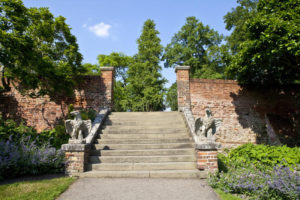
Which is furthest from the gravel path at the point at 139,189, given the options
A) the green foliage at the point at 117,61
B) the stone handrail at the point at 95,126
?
the green foliage at the point at 117,61

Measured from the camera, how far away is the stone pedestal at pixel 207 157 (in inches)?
193

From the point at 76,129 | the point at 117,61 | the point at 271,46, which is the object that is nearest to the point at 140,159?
the point at 76,129

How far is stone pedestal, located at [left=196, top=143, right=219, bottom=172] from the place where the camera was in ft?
16.0

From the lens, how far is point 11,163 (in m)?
4.68

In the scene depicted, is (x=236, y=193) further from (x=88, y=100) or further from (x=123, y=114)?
(x=88, y=100)

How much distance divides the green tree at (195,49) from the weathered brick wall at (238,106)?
427 inches

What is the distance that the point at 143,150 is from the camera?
5801 millimetres

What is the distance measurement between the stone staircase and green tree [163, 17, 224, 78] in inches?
583

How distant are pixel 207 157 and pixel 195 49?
769 inches

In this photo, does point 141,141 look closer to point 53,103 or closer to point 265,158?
point 265,158

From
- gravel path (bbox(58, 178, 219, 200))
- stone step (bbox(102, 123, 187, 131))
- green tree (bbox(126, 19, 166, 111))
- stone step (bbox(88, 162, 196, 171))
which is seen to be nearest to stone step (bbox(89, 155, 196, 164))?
stone step (bbox(88, 162, 196, 171))

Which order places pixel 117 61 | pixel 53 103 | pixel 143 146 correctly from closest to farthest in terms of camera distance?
pixel 143 146 → pixel 53 103 → pixel 117 61

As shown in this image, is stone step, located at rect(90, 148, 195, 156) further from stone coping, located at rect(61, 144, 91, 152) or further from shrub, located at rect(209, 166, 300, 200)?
shrub, located at rect(209, 166, 300, 200)

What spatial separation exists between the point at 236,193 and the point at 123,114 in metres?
5.91
